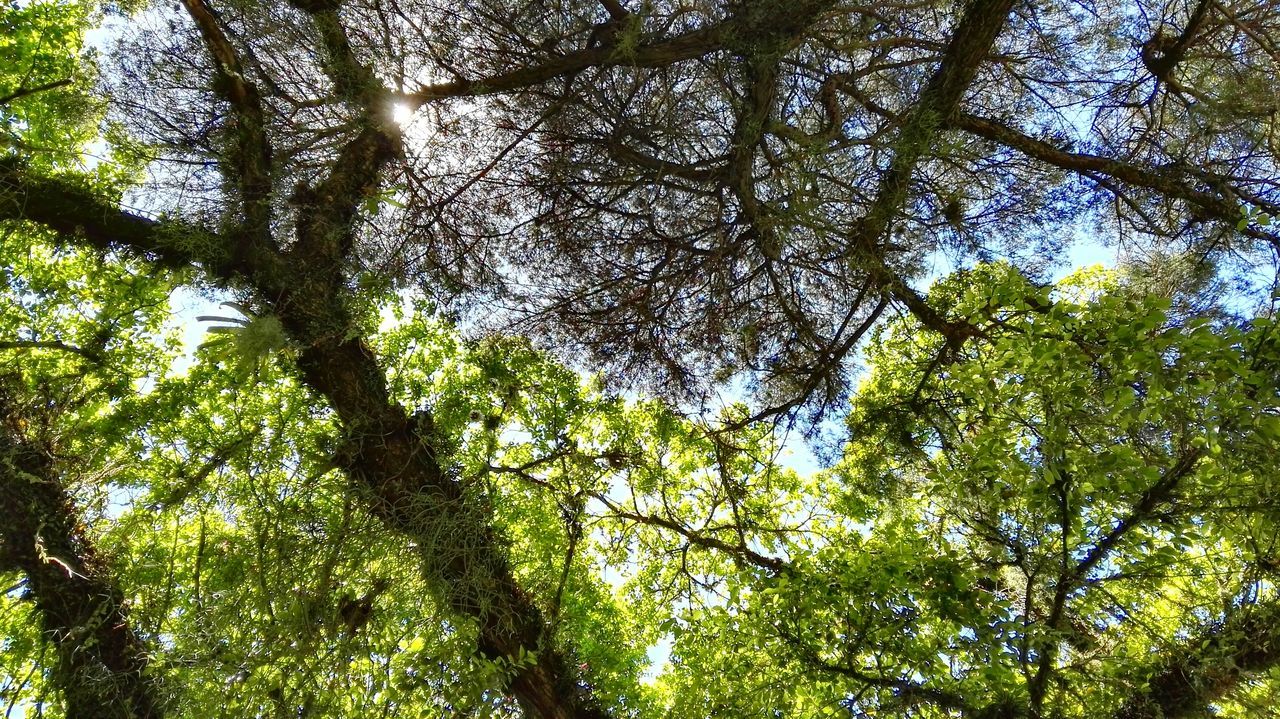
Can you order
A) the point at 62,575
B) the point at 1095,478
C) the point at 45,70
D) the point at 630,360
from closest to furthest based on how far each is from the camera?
the point at 1095,478, the point at 62,575, the point at 630,360, the point at 45,70

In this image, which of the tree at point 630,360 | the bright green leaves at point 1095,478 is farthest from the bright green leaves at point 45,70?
the bright green leaves at point 1095,478

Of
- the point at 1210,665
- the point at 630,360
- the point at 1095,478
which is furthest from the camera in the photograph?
the point at 630,360

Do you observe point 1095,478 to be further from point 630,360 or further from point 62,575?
point 62,575

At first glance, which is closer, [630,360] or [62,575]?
[62,575]

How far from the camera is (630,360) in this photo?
16.3 feet

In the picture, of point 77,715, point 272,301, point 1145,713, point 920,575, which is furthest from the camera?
point 77,715

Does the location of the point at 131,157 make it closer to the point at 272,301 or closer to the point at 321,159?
the point at 321,159

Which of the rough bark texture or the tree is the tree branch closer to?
the tree

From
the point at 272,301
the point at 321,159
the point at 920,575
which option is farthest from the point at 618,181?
the point at 920,575

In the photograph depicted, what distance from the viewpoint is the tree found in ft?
8.91

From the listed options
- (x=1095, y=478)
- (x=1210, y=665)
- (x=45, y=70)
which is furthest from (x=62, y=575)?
(x=1210, y=665)

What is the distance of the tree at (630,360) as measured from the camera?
2.72 meters

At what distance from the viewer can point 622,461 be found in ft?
16.3

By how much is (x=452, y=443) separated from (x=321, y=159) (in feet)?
6.62
